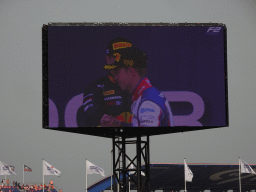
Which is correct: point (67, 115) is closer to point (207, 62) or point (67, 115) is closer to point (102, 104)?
point (102, 104)

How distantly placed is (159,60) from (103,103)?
4.22 meters

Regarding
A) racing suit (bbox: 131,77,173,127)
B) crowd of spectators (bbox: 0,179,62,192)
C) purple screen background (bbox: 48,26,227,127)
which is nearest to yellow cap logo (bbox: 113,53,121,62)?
purple screen background (bbox: 48,26,227,127)

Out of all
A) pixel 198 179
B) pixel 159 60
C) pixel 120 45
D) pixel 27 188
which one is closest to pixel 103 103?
pixel 120 45

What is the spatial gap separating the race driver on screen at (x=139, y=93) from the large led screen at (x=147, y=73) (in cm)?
25

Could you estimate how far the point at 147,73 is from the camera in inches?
1431

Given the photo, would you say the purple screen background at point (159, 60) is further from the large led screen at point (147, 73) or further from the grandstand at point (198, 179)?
the grandstand at point (198, 179)

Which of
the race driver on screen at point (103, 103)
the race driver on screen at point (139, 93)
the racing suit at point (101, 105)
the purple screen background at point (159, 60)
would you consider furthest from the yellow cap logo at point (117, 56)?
the racing suit at point (101, 105)

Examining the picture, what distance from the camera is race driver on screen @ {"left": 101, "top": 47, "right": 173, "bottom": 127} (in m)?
35.8

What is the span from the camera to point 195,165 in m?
82.1

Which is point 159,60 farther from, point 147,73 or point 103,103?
point 103,103

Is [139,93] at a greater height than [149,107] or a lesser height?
greater

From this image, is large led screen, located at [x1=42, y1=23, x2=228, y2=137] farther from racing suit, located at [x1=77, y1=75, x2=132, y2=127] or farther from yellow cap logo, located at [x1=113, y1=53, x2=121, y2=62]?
yellow cap logo, located at [x1=113, y1=53, x2=121, y2=62]

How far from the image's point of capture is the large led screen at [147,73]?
118 ft

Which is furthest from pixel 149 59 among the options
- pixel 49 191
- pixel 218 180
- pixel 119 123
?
pixel 218 180
